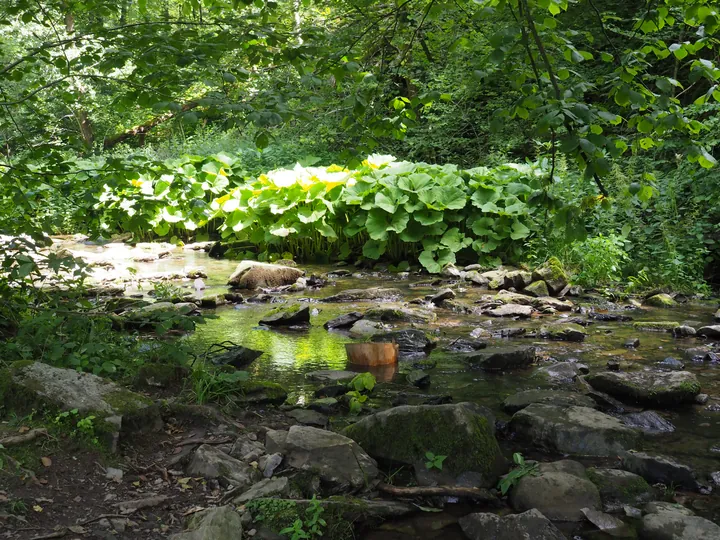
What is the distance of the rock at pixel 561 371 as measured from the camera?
4.45 m

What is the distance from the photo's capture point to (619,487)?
2.81 metres

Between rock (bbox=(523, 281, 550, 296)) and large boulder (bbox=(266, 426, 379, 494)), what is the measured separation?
5.15 m

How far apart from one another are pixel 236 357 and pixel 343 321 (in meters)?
1.78

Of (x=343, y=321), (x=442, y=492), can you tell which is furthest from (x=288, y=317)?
(x=442, y=492)

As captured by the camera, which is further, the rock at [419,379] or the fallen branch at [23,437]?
the rock at [419,379]

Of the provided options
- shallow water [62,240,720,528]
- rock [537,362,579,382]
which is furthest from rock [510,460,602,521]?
rock [537,362,579,382]

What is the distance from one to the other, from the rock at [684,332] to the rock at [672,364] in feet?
3.36

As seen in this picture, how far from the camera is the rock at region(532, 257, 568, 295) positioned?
7762mm

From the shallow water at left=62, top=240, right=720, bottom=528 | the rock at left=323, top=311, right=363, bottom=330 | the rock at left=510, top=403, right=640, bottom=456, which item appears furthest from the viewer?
the rock at left=323, top=311, right=363, bottom=330

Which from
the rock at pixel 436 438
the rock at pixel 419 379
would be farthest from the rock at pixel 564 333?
the rock at pixel 436 438

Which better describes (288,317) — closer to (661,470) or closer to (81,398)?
(81,398)

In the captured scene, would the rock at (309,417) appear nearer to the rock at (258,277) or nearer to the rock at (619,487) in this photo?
the rock at (619,487)

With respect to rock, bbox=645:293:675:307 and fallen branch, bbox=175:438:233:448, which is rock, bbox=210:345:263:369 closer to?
fallen branch, bbox=175:438:233:448

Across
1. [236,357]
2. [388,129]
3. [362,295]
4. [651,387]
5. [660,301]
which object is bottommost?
[660,301]
